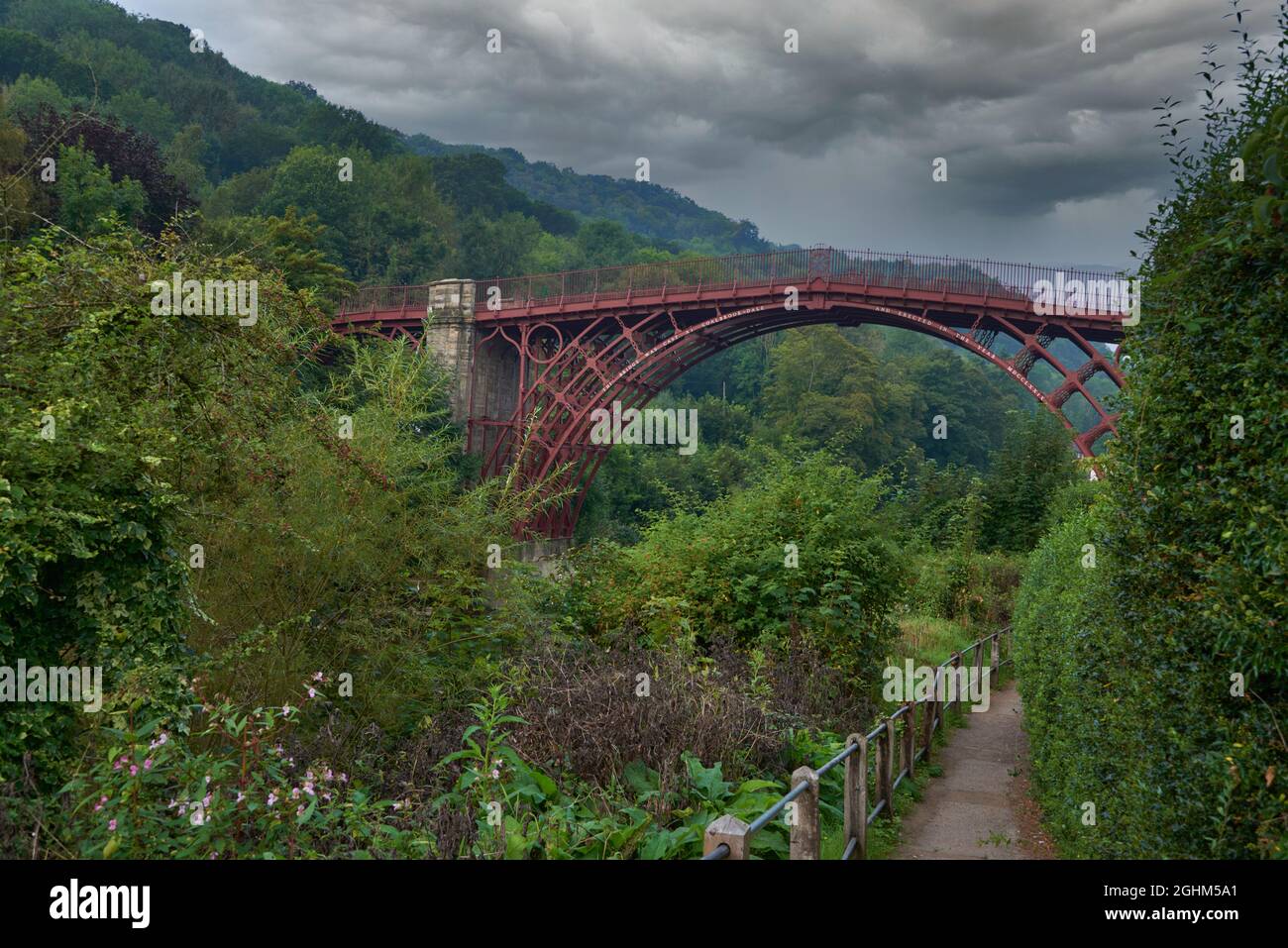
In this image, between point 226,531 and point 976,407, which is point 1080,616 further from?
point 976,407

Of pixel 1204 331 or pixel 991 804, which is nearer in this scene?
pixel 1204 331

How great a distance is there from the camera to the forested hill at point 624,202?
514 feet

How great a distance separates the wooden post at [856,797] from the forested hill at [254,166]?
27.0 meters

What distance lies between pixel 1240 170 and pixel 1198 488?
1.51 m

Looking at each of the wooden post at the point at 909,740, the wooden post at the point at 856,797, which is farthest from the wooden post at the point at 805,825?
the wooden post at the point at 909,740

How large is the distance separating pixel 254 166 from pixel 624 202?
97527 millimetres

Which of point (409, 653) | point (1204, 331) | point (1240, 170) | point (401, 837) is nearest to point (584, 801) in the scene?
point (401, 837)

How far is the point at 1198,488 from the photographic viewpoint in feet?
14.5

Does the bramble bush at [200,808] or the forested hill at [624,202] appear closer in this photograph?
the bramble bush at [200,808]

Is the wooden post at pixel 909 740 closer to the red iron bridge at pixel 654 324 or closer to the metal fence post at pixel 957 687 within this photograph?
the metal fence post at pixel 957 687

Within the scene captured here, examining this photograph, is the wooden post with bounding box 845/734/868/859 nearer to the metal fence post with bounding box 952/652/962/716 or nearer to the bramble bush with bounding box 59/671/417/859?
the bramble bush with bounding box 59/671/417/859

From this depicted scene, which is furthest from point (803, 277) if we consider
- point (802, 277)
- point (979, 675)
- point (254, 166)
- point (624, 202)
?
point (624, 202)

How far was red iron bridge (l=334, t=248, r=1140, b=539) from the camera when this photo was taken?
86.2 feet
